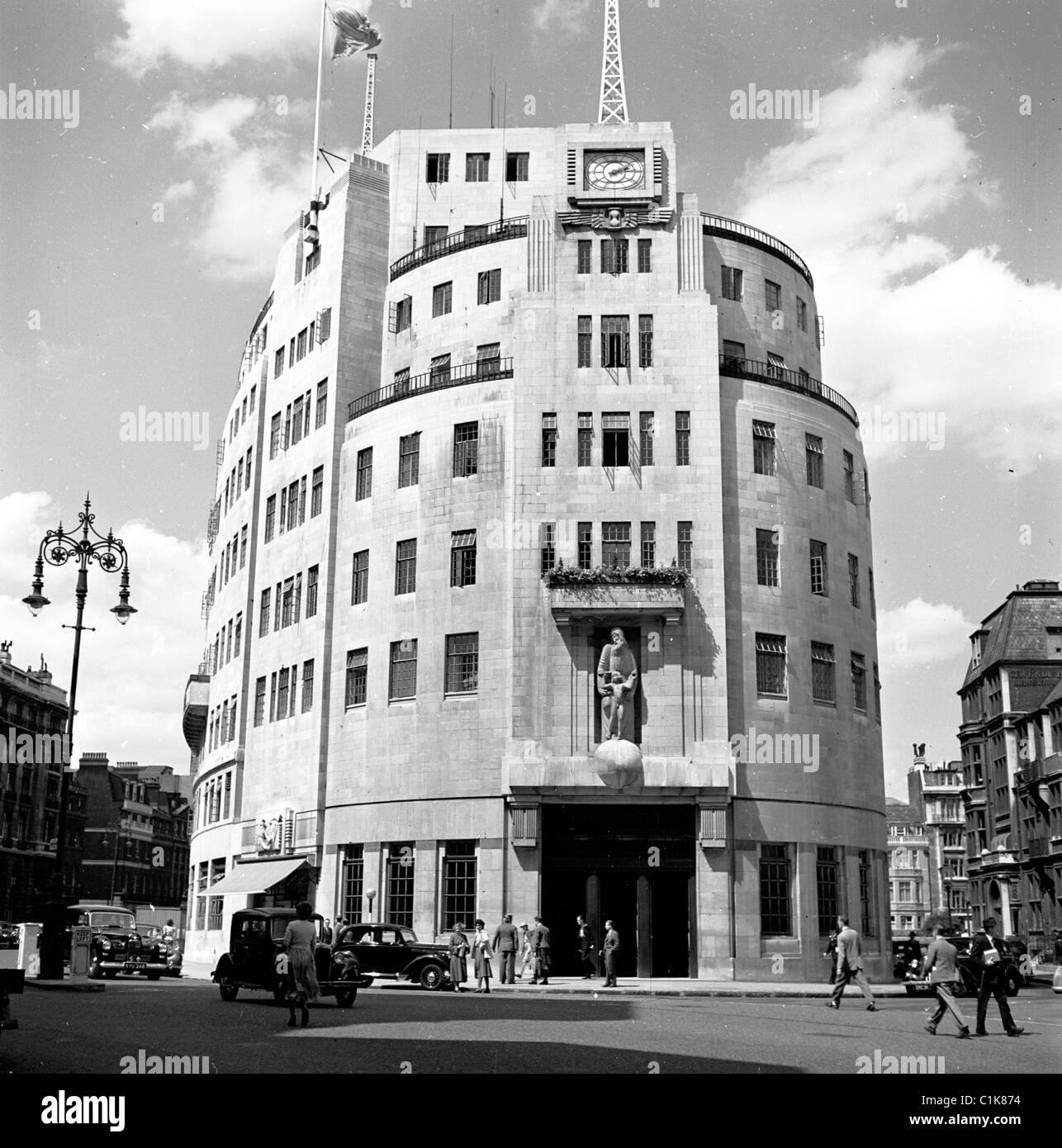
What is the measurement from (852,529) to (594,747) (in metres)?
14.0

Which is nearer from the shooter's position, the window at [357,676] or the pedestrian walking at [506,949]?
the pedestrian walking at [506,949]

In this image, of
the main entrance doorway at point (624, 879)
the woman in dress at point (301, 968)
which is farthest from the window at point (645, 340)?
the woman in dress at point (301, 968)

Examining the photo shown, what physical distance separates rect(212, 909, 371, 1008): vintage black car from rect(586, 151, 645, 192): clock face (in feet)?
102

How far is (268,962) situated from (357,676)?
21940mm

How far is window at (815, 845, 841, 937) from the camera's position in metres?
43.9

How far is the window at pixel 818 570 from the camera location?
1861 inches

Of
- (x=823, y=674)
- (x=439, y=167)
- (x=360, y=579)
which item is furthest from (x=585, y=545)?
(x=439, y=167)

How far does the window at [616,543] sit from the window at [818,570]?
711cm

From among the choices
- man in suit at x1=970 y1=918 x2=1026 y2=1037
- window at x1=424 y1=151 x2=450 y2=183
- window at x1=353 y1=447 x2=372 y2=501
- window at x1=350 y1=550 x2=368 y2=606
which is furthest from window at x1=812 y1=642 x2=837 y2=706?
window at x1=424 y1=151 x2=450 y2=183

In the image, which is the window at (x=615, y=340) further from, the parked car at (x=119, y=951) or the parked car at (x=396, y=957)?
the parked car at (x=119, y=951)

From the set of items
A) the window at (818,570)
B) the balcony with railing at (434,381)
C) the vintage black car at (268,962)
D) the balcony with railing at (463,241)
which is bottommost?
the vintage black car at (268,962)

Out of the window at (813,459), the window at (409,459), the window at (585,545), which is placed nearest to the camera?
the window at (585,545)
